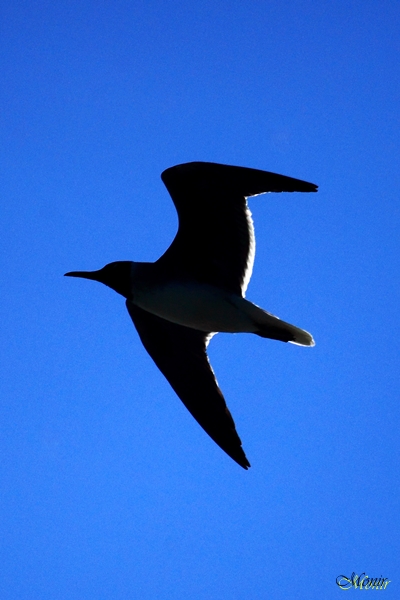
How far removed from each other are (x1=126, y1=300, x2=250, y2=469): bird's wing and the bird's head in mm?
337

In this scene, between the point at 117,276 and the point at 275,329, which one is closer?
the point at 275,329

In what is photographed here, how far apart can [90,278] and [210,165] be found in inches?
61.1

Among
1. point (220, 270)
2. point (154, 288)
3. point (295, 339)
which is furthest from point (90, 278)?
point (295, 339)

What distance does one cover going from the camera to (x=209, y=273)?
6875 millimetres

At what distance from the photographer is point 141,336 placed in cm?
752

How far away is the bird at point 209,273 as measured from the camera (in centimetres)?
652

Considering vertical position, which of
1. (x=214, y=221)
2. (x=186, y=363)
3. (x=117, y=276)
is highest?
(x=214, y=221)

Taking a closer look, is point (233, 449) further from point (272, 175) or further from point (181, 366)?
point (272, 175)

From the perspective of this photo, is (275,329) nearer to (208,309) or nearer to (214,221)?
(208,309)

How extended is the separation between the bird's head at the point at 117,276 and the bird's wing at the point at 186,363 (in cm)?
34

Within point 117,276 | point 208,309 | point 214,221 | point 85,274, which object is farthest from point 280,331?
point 85,274

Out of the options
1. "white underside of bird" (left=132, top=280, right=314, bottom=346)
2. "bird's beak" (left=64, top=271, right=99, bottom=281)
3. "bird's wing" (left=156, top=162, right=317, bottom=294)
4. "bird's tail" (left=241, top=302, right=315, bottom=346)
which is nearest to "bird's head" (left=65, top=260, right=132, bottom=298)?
"bird's beak" (left=64, top=271, right=99, bottom=281)

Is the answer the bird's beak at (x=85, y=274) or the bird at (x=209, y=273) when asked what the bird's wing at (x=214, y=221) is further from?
the bird's beak at (x=85, y=274)

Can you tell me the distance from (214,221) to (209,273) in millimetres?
446
